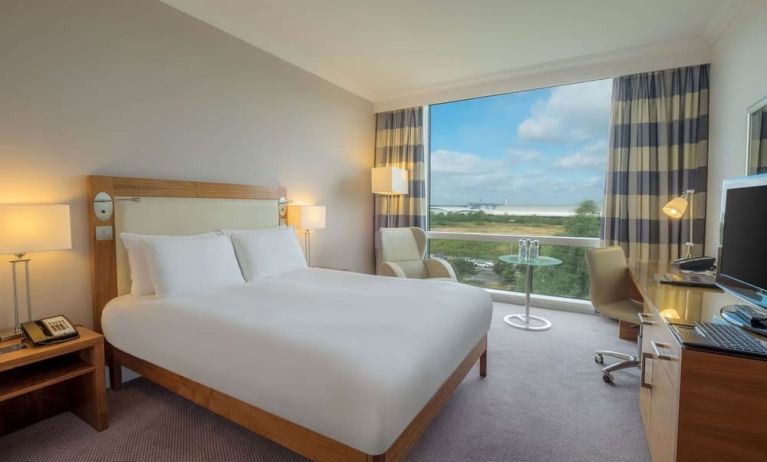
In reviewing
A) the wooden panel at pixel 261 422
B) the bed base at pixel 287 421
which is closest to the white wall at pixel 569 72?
the bed base at pixel 287 421

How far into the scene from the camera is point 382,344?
1.48 meters

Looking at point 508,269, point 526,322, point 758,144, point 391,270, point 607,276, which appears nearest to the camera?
point 758,144

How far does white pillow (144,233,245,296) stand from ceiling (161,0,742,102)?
1.86 metres

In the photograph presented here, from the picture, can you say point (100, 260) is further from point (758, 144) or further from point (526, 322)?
point (758, 144)

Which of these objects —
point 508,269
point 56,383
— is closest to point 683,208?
point 508,269

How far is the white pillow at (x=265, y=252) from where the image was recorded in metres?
2.81

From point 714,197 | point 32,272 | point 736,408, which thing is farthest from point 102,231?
point 714,197

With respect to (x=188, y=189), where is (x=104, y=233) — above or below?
below

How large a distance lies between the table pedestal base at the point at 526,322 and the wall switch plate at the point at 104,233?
360cm

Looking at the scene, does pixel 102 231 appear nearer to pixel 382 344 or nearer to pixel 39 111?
pixel 39 111

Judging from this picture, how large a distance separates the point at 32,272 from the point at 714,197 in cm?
523

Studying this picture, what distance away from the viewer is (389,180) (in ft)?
14.5

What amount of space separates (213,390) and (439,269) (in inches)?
101

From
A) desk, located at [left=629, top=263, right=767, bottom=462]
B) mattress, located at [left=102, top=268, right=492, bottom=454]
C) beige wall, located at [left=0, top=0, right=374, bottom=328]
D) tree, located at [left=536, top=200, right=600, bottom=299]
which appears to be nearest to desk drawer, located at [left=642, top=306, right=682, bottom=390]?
desk, located at [left=629, top=263, right=767, bottom=462]
